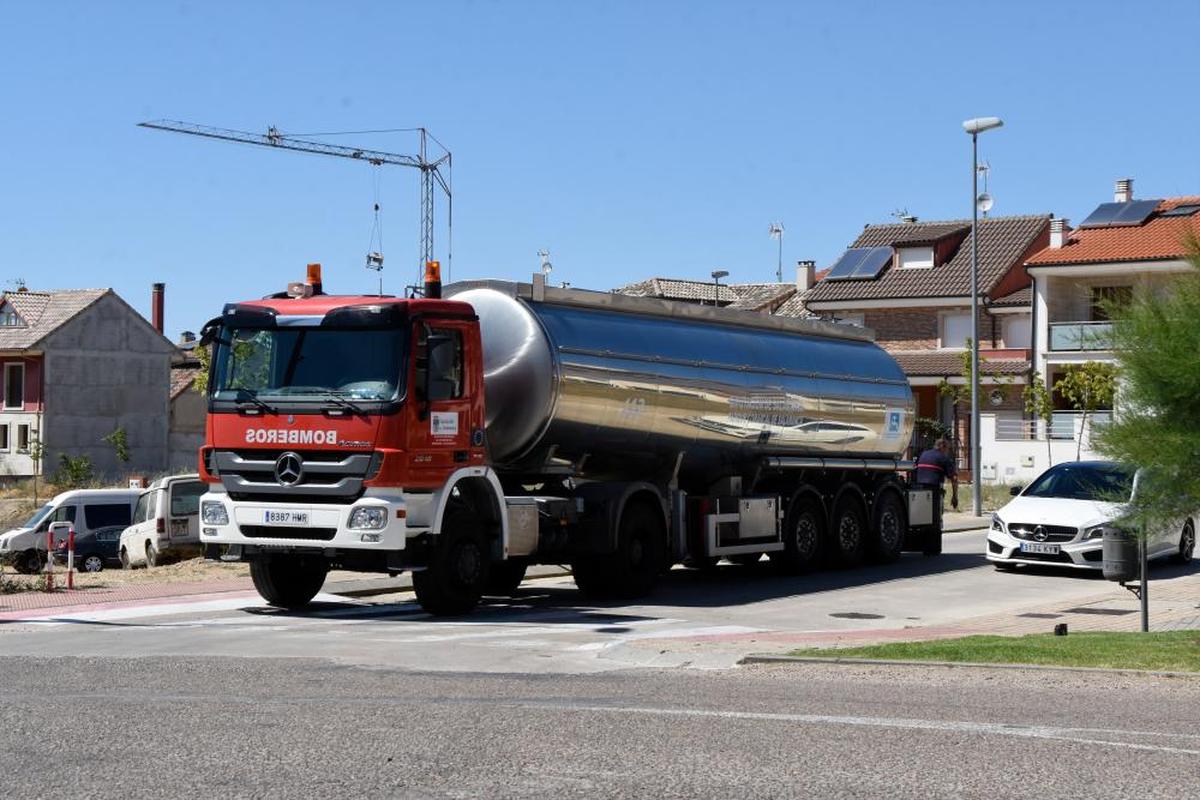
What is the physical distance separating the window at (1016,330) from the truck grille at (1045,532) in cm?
3725

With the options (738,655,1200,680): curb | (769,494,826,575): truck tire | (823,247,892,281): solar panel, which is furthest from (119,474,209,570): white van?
(823,247,892,281): solar panel

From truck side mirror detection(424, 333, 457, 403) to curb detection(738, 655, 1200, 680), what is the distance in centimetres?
497

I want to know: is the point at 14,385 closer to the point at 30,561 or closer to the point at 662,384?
the point at 30,561

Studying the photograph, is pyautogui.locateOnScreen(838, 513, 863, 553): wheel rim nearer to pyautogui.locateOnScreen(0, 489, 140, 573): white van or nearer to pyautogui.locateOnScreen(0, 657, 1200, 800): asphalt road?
pyautogui.locateOnScreen(0, 657, 1200, 800): asphalt road

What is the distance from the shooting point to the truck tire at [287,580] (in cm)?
1836

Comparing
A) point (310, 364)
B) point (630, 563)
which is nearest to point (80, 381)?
point (630, 563)

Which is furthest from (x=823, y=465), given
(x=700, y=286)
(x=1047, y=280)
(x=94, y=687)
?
(x=700, y=286)

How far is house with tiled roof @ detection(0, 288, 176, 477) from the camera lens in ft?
244

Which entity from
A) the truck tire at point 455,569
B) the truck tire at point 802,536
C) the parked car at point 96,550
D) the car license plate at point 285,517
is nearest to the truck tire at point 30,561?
the parked car at point 96,550

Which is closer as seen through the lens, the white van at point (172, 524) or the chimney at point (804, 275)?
the white van at point (172, 524)

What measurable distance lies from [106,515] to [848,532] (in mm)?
16809

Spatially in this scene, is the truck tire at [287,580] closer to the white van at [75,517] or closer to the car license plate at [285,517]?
the car license plate at [285,517]

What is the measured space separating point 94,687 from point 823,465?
13990mm

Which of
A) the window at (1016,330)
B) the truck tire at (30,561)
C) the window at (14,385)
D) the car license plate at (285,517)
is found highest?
the window at (1016,330)
